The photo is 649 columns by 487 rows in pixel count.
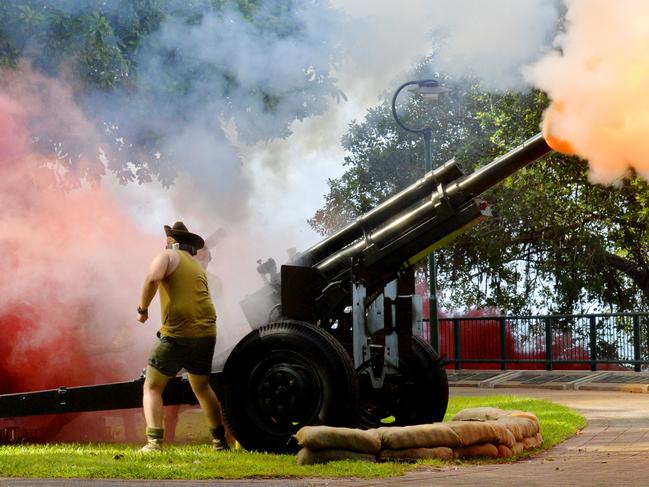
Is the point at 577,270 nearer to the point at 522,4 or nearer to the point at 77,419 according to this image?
the point at 522,4

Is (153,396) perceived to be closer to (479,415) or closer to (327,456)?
(327,456)

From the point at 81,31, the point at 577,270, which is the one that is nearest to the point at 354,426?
the point at 81,31

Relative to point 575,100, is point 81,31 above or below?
above

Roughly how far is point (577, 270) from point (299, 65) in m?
16.1

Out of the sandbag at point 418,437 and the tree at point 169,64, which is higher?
the tree at point 169,64

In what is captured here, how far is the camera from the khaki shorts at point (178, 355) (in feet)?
33.4

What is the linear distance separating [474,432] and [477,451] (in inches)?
5.9

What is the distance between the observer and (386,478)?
8.45 meters

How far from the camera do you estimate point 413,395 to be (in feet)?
36.6

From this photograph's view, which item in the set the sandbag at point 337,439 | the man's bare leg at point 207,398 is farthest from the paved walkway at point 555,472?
the man's bare leg at point 207,398

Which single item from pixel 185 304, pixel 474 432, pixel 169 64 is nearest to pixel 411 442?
pixel 474 432

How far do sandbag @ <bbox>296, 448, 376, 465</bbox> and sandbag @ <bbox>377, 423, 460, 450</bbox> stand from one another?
20 cm

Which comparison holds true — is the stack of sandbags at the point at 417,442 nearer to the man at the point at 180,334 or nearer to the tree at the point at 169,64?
the man at the point at 180,334

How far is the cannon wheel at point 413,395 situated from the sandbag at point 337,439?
1.61 meters
